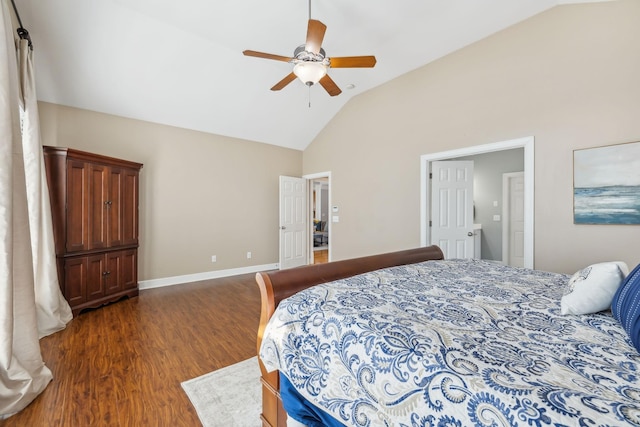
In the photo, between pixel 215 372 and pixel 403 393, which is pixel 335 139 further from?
pixel 403 393

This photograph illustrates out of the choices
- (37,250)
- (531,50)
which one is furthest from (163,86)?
(531,50)

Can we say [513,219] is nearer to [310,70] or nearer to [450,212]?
[450,212]

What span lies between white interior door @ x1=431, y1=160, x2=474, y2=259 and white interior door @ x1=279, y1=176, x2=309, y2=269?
2.97 m

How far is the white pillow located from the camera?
3.78 feet

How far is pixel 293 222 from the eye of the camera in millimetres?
5914

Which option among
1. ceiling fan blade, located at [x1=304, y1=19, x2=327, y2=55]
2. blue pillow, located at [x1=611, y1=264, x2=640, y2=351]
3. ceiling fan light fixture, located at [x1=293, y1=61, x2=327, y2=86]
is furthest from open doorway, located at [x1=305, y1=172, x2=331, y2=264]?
blue pillow, located at [x1=611, y1=264, x2=640, y2=351]

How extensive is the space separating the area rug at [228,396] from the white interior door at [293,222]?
140 inches

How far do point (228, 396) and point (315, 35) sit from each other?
2743mm

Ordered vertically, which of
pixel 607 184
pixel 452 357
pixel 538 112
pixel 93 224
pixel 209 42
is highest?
pixel 209 42

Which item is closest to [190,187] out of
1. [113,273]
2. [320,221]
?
[113,273]

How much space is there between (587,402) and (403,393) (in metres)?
0.43

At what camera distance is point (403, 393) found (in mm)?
828

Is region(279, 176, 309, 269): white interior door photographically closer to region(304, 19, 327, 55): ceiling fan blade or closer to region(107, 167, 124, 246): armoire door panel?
region(107, 167, 124, 246): armoire door panel

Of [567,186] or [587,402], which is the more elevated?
[567,186]
